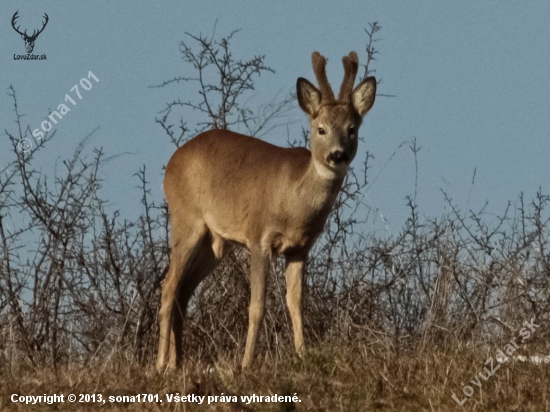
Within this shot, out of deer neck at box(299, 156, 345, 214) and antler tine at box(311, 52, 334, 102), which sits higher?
antler tine at box(311, 52, 334, 102)

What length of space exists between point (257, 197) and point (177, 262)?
3.44 feet

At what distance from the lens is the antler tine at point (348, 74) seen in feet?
30.5

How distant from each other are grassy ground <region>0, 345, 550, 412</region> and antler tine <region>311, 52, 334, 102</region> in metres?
2.42

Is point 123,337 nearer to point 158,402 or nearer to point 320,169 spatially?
point 320,169

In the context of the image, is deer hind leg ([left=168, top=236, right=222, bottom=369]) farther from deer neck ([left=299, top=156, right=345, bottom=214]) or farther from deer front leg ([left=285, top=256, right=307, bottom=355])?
deer neck ([left=299, top=156, right=345, bottom=214])

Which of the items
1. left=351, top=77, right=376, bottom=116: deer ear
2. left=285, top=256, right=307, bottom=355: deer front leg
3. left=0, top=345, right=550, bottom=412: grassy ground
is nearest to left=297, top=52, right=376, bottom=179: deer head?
left=351, top=77, right=376, bottom=116: deer ear

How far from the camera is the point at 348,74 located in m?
9.34

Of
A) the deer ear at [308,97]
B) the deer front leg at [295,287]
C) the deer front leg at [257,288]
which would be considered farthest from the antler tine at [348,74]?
the deer front leg at [257,288]

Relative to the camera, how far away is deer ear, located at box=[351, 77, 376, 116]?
9234 millimetres

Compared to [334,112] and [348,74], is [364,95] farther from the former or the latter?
[334,112]

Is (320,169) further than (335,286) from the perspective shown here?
No

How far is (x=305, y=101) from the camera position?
9.25m

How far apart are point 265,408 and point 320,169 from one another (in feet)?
9.56

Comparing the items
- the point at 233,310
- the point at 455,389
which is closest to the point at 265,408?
the point at 455,389
